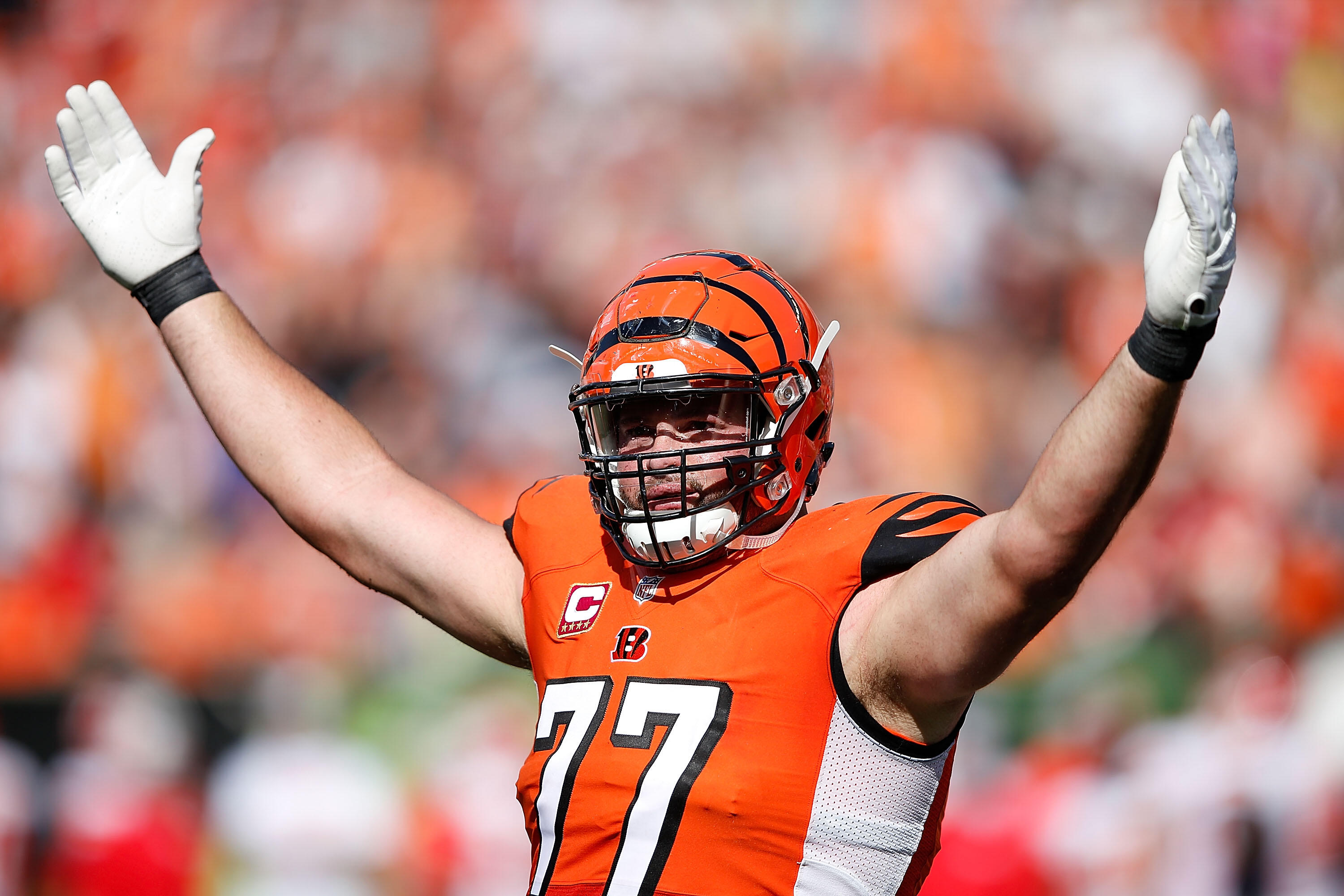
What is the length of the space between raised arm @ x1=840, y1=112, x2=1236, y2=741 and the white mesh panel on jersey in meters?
0.18

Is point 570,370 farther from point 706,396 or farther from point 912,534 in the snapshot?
point 912,534

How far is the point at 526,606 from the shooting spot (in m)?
2.59

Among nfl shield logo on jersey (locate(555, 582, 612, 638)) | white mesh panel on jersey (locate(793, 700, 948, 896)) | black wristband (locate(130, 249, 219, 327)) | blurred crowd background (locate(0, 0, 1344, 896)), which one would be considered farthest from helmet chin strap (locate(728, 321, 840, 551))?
blurred crowd background (locate(0, 0, 1344, 896))

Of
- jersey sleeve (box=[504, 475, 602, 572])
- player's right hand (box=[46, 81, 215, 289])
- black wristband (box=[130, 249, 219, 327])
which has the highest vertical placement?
player's right hand (box=[46, 81, 215, 289])

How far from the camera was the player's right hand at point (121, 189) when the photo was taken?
296 cm

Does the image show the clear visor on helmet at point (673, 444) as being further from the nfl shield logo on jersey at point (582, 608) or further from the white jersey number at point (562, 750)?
the white jersey number at point (562, 750)

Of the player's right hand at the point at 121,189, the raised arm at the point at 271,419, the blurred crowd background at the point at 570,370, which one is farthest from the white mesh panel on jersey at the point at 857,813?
the blurred crowd background at the point at 570,370

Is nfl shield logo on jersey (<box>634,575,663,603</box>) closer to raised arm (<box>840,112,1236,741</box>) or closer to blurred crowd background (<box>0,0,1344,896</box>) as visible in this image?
raised arm (<box>840,112,1236,741</box>)

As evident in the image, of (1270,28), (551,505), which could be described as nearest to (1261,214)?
(1270,28)

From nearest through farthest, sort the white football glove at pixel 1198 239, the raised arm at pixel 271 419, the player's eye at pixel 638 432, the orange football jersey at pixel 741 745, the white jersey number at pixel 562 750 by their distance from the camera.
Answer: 1. the white football glove at pixel 1198 239
2. the orange football jersey at pixel 741 745
3. the white jersey number at pixel 562 750
4. the player's eye at pixel 638 432
5. the raised arm at pixel 271 419

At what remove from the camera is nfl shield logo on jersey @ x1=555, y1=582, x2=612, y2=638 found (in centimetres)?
246

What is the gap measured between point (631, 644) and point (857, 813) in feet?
1.50

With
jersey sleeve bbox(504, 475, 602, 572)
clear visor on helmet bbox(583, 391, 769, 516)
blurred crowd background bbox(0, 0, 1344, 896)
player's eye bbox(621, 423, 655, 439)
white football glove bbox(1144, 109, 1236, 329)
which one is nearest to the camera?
white football glove bbox(1144, 109, 1236, 329)

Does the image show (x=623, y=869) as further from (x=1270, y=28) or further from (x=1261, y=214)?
(x=1270, y=28)
